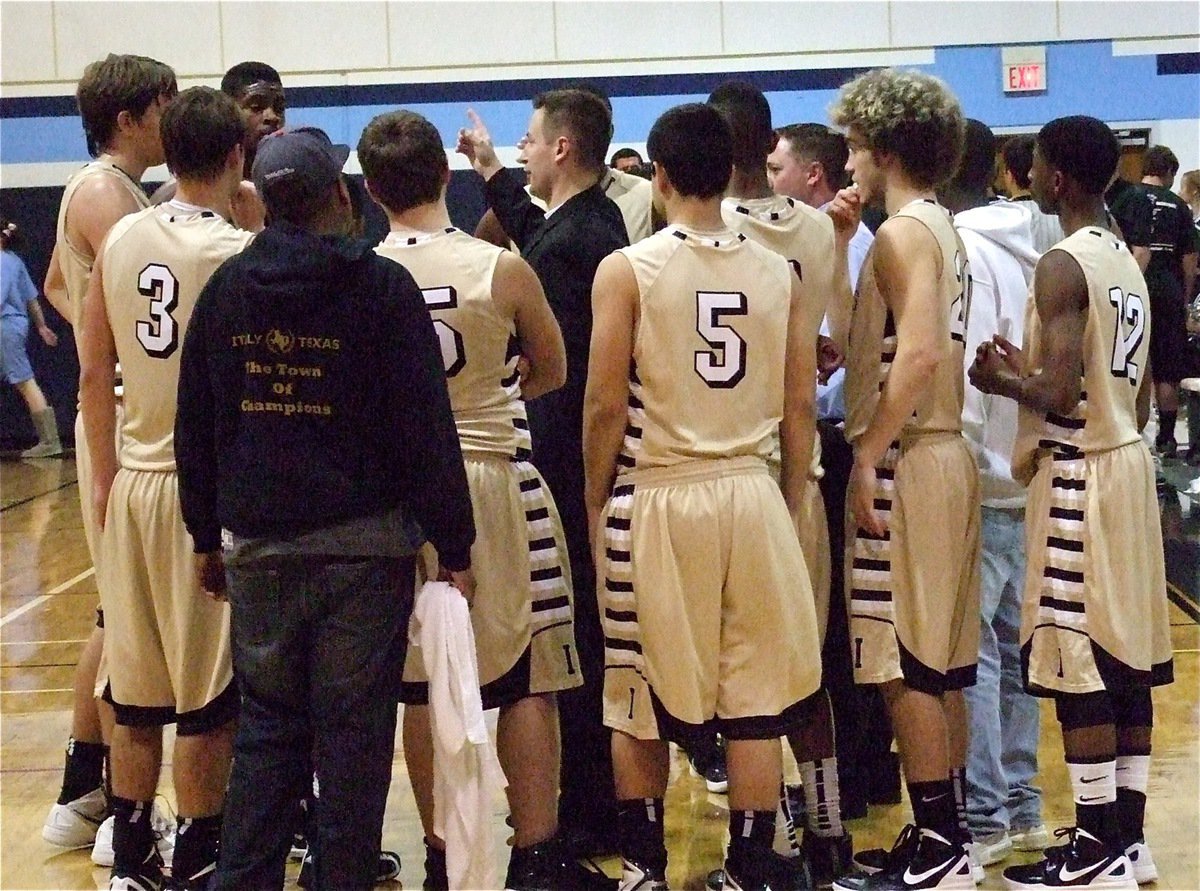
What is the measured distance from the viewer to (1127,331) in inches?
142

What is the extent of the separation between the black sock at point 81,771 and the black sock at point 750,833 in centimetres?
202

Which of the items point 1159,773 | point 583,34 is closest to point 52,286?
point 1159,773

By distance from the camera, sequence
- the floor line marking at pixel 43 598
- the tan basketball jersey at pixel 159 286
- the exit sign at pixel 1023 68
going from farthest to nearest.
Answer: the exit sign at pixel 1023 68
the floor line marking at pixel 43 598
the tan basketball jersey at pixel 159 286

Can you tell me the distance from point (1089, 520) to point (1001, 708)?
95cm

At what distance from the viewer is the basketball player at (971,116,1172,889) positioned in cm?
352

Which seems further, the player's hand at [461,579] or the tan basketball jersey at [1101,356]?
the tan basketball jersey at [1101,356]

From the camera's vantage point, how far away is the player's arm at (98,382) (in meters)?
3.50

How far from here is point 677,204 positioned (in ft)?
11.1

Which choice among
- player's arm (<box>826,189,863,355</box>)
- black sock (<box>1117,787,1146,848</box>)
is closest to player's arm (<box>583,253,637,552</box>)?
player's arm (<box>826,189,863,355</box>)

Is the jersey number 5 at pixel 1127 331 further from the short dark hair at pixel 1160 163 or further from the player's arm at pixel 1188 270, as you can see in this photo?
the short dark hair at pixel 1160 163

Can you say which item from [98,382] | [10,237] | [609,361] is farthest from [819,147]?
[10,237]

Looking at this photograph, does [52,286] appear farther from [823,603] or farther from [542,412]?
[823,603]

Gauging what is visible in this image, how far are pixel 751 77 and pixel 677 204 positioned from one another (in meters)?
9.13

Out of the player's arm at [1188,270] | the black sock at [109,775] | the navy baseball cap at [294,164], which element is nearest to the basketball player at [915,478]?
the navy baseball cap at [294,164]
